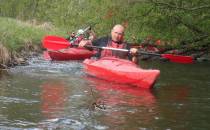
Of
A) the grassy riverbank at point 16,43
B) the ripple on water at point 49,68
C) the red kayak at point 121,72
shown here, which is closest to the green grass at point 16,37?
the grassy riverbank at point 16,43

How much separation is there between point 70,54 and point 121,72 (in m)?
4.91

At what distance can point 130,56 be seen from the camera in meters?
11.2

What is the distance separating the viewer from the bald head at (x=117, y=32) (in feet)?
35.2

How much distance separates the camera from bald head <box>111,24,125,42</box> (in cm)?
1072

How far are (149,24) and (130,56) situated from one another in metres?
2.51

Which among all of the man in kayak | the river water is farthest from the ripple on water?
the man in kayak

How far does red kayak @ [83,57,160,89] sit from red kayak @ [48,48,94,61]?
352 centimetres

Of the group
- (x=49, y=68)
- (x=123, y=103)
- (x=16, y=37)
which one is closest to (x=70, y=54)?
(x=16, y=37)

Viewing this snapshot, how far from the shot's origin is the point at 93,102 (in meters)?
8.24

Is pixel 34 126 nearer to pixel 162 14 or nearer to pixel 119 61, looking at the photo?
pixel 119 61

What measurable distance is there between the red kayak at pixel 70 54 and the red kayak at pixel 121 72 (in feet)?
11.5

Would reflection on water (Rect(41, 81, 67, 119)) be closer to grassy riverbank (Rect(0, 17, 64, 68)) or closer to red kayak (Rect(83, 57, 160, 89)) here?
red kayak (Rect(83, 57, 160, 89))

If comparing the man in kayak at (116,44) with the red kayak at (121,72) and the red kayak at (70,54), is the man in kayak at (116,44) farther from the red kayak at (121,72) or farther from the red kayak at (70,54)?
the red kayak at (70,54)

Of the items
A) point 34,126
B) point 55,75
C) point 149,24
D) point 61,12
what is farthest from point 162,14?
point 34,126
